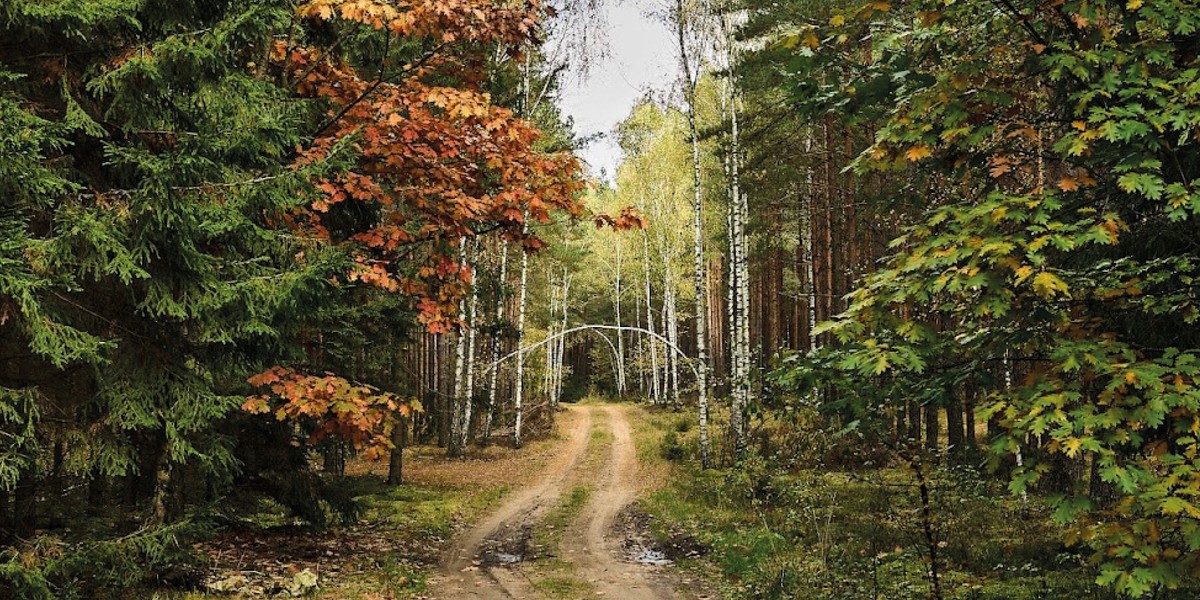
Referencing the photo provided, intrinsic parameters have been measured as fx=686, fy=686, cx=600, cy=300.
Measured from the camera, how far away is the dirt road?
28.1ft

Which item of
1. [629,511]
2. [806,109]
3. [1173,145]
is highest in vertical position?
[806,109]

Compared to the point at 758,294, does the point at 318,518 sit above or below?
below

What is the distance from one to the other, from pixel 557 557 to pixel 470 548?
1538 mm

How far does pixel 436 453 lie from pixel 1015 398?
2114 cm

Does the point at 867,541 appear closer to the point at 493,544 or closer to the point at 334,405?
the point at 493,544

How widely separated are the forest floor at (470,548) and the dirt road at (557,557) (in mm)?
17

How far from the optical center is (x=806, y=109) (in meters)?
5.56

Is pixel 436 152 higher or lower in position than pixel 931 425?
higher

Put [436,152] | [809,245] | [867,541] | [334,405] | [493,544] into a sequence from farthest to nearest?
[809,245] < [493,544] < [867,541] < [436,152] < [334,405]

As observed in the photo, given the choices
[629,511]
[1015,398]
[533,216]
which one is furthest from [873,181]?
[1015,398]

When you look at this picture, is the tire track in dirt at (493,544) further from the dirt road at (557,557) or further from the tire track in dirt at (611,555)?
the tire track in dirt at (611,555)

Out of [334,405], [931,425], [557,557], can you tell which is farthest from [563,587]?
[931,425]

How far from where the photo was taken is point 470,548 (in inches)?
433

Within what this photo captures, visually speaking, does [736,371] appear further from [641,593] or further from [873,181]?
[641,593]
